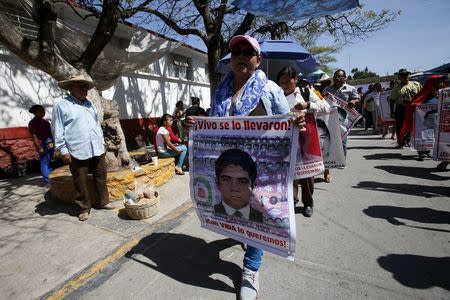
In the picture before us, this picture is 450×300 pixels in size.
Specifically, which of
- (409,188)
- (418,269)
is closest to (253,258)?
(418,269)

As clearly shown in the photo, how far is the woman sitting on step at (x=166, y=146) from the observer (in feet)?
19.9

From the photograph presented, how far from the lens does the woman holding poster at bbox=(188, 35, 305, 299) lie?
2.12m

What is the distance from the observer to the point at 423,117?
5.56 meters

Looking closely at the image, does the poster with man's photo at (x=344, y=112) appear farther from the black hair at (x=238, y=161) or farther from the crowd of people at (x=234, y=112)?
the black hair at (x=238, y=161)

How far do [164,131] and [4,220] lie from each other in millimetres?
3162

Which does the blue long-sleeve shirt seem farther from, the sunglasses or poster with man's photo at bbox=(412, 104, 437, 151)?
poster with man's photo at bbox=(412, 104, 437, 151)

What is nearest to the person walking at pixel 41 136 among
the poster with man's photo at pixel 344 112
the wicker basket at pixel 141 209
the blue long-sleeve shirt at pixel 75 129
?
the blue long-sleeve shirt at pixel 75 129

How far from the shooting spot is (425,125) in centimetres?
555

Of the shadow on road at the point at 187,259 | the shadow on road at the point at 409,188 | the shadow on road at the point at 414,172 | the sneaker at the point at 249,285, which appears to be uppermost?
the shadow on road at the point at 414,172

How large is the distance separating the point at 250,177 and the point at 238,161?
15 centimetres

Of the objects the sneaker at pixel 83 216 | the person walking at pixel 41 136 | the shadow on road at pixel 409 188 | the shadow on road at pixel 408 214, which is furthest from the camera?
the person walking at pixel 41 136

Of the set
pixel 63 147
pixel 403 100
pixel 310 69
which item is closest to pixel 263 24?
pixel 310 69

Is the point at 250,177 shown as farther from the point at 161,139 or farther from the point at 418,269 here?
the point at 161,139

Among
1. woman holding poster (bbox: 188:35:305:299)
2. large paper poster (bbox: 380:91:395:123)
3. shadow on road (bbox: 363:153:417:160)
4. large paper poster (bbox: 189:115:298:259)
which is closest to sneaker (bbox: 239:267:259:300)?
woman holding poster (bbox: 188:35:305:299)
